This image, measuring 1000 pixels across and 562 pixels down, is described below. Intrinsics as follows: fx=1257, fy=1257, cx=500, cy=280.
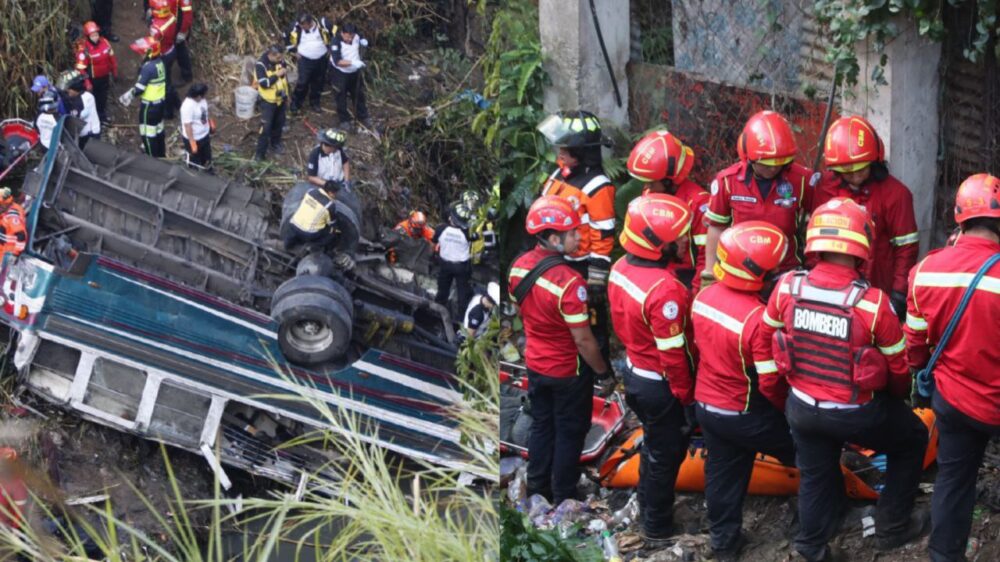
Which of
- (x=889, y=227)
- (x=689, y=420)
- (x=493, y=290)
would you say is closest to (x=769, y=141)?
(x=889, y=227)

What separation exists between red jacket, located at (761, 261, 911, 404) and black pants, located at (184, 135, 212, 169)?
217 cm

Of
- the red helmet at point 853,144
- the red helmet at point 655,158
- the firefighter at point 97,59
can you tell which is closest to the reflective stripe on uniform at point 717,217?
the red helmet at point 655,158

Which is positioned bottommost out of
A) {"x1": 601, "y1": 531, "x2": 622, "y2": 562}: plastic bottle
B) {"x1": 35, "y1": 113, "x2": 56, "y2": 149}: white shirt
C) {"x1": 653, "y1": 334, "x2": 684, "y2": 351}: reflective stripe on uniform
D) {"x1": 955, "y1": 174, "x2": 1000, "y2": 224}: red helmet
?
{"x1": 601, "y1": 531, "x2": 622, "y2": 562}: plastic bottle

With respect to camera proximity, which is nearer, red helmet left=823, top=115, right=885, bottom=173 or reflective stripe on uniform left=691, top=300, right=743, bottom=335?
reflective stripe on uniform left=691, top=300, right=743, bottom=335

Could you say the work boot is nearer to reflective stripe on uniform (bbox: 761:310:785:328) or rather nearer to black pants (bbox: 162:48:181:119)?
reflective stripe on uniform (bbox: 761:310:785:328)

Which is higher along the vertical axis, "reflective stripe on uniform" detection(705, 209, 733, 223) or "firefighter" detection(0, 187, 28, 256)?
"reflective stripe on uniform" detection(705, 209, 733, 223)

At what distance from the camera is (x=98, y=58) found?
3.53 meters

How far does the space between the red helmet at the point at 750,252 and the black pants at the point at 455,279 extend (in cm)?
178

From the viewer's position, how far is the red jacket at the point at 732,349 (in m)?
4.78

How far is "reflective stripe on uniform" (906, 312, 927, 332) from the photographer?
4437mm

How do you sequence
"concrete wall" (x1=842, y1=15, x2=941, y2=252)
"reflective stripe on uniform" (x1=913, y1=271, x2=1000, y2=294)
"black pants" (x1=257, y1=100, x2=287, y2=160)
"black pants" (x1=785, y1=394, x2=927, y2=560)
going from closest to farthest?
"black pants" (x1=257, y1=100, x2=287, y2=160), "reflective stripe on uniform" (x1=913, y1=271, x2=1000, y2=294), "black pants" (x1=785, y1=394, x2=927, y2=560), "concrete wall" (x1=842, y1=15, x2=941, y2=252)

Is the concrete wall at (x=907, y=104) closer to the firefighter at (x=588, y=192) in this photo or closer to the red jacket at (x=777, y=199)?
the red jacket at (x=777, y=199)

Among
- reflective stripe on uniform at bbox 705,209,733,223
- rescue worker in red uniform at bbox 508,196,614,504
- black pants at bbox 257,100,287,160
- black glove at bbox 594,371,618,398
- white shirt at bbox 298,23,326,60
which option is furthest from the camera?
black glove at bbox 594,371,618,398

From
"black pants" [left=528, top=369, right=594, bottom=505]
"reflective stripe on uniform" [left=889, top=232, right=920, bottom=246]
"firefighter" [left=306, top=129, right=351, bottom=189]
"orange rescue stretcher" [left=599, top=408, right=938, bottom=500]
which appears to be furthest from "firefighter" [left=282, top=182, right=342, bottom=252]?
"reflective stripe on uniform" [left=889, top=232, right=920, bottom=246]
